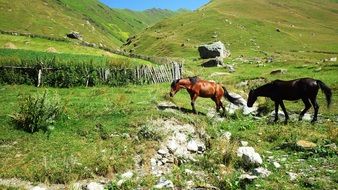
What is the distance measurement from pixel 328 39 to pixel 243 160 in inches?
3737

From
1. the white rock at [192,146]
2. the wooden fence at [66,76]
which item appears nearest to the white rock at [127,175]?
the white rock at [192,146]

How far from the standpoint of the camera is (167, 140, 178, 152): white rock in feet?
52.7

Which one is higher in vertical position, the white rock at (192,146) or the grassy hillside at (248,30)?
the grassy hillside at (248,30)

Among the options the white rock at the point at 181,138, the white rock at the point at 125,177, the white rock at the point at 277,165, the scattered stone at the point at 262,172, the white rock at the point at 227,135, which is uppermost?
the white rock at the point at 181,138

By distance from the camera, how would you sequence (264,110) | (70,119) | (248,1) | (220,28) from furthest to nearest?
(248,1), (220,28), (264,110), (70,119)

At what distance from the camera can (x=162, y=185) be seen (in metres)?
13.0

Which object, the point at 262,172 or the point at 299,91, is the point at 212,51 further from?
the point at 262,172

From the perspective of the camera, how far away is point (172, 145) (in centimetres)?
1627

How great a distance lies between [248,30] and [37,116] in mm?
93704

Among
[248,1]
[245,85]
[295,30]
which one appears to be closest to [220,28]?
[295,30]

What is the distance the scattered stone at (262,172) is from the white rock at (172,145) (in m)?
3.65

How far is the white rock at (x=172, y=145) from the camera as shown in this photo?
1606 centimetres

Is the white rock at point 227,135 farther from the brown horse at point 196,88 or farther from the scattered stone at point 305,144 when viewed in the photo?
the brown horse at point 196,88

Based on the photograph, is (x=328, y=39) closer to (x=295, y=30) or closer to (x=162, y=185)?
(x=295, y=30)
